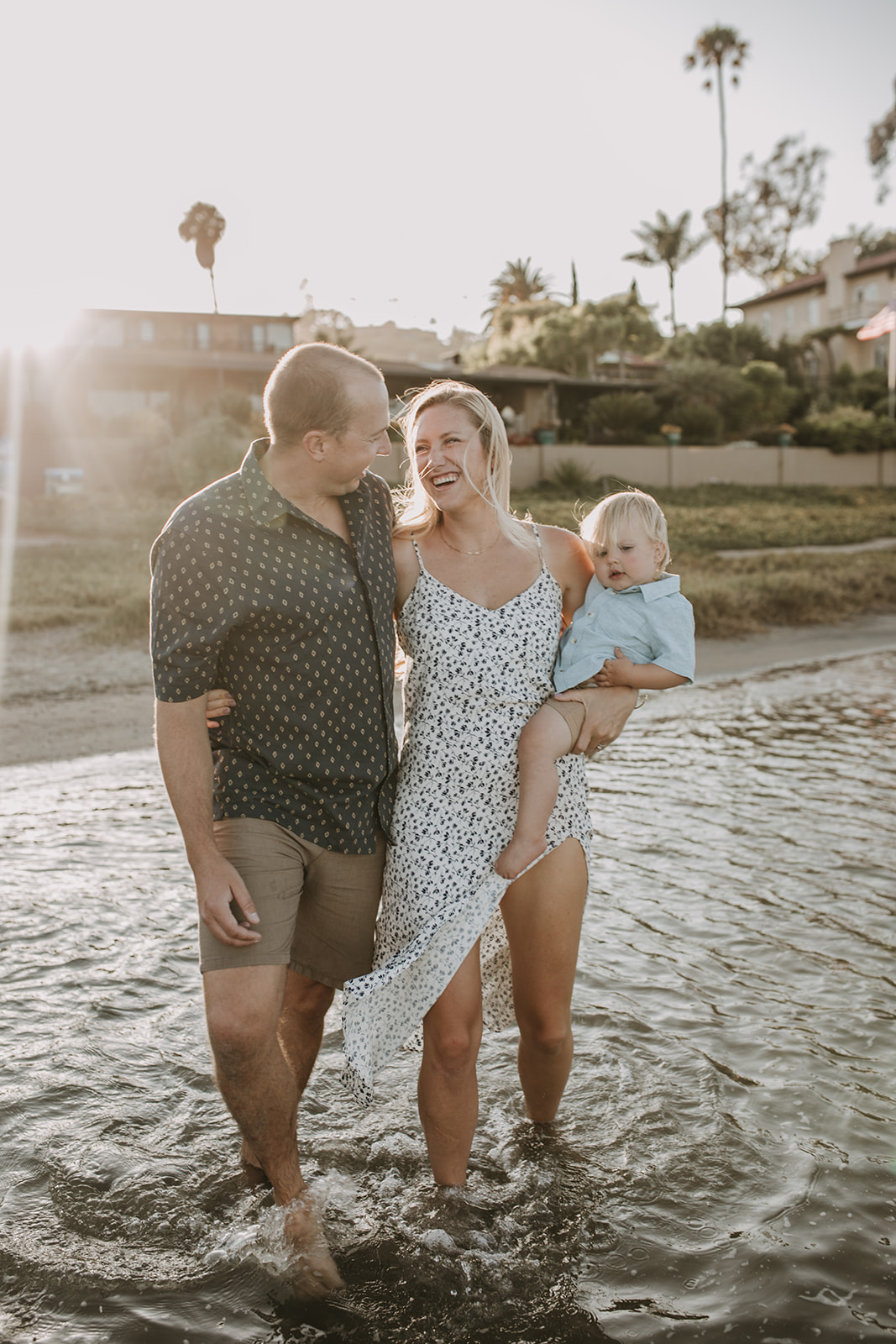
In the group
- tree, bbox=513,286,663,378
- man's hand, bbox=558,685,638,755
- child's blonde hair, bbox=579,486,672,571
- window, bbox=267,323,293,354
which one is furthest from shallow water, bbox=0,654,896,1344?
window, bbox=267,323,293,354

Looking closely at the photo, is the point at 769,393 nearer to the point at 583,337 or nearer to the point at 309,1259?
→ the point at 583,337

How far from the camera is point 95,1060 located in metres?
4.38

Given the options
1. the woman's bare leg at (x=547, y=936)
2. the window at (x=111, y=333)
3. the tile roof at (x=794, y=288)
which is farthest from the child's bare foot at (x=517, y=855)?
the tile roof at (x=794, y=288)

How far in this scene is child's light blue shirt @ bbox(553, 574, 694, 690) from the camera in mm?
3277

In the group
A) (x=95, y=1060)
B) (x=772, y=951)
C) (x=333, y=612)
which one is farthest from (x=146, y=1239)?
(x=772, y=951)

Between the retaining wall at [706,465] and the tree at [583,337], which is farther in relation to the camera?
the tree at [583,337]

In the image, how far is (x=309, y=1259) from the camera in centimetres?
312

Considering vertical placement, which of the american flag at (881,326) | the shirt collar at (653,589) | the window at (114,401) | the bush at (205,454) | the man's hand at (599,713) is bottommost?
the man's hand at (599,713)

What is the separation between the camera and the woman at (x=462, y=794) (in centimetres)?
307

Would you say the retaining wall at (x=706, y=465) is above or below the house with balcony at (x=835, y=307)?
below

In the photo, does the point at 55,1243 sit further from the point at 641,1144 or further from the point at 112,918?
the point at 112,918

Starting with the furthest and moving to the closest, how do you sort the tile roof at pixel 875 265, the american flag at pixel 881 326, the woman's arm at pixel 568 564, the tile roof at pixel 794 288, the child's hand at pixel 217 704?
the tile roof at pixel 794 288 < the tile roof at pixel 875 265 < the american flag at pixel 881 326 < the woman's arm at pixel 568 564 < the child's hand at pixel 217 704

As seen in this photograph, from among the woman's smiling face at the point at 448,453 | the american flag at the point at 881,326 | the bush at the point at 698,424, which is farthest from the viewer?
the bush at the point at 698,424

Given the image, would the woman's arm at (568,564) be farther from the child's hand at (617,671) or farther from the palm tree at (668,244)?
the palm tree at (668,244)
